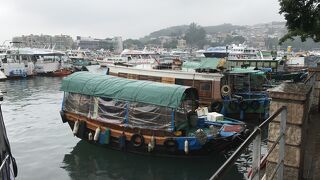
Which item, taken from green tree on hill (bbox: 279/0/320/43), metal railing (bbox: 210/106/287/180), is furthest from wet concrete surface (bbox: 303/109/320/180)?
green tree on hill (bbox: 279/0/320/43)

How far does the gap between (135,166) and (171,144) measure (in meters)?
1.83

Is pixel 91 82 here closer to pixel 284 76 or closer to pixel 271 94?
pixel 271 94

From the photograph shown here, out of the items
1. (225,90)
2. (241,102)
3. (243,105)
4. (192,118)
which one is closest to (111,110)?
(192,118)

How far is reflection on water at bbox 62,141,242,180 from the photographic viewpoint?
46.8ft

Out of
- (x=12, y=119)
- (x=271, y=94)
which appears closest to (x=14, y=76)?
(x=12, y=119)

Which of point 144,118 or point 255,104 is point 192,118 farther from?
point 255,104

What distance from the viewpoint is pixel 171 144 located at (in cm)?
1505

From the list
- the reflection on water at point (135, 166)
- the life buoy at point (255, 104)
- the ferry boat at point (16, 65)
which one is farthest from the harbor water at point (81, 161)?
the ferry boat at point (16, 65)

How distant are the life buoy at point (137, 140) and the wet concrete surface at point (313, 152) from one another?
8.15 metres

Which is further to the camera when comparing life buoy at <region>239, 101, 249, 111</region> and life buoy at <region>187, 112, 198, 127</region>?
life buoy at <region>239, 101, 249, 111</region>

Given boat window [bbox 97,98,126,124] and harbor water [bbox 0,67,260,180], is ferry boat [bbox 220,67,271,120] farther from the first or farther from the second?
boat window [bbox 97,98,126,124]

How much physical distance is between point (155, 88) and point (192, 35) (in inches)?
6918

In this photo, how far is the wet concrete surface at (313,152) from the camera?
5422 mm

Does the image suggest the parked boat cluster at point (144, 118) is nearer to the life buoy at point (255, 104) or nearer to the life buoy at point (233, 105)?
the life buoy at point (233, 105)
